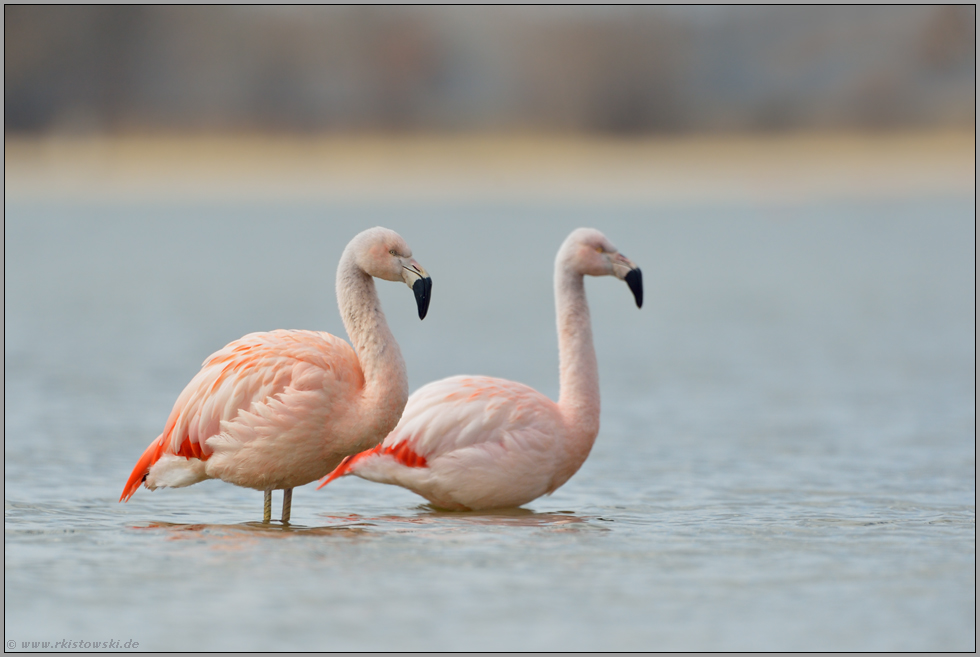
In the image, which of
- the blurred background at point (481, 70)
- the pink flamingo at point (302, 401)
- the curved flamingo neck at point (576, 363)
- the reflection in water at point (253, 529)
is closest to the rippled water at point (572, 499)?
the reflection in water at point (253, 529)

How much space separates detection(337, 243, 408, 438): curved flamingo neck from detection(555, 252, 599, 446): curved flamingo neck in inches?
45.6

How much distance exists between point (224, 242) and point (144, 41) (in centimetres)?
5661

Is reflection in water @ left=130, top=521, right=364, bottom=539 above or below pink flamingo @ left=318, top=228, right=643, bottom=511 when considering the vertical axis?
below

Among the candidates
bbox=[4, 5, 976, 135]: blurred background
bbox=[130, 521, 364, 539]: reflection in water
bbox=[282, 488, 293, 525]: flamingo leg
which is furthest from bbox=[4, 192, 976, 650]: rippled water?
bbox=[4, 5, 976, 135]: blurred background

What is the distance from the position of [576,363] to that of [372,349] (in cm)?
138

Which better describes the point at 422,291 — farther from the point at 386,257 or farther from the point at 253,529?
the point at 253,529

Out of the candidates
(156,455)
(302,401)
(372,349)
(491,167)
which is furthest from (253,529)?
(491,167)

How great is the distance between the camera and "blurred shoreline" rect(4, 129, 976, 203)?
41500 mm

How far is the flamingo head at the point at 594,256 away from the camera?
7.03 m

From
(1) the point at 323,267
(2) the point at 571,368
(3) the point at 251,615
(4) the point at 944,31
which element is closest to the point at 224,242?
(1) the point at 323,267

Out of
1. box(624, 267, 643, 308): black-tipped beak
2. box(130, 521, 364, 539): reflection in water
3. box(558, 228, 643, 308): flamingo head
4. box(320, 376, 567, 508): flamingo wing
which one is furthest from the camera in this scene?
box(558, 228, 643, 308): flamingo head

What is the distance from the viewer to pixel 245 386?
6227 millimetres

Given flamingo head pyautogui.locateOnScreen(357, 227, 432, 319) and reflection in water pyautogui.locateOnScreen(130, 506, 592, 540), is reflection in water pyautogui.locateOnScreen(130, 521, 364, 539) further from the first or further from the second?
flamingo head pyautogui.locateOnScreen(357, 227, 432, 319)

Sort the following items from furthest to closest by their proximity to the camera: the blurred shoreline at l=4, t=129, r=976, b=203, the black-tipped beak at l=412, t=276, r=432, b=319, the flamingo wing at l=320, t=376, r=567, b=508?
the blurred shoreline at l=4, t=129, r=976, b=203 < the flamingo wing at l=320, t=376, r=567, b=508 < the black-tipped beak at l=412, t=276, r=432, b=319
